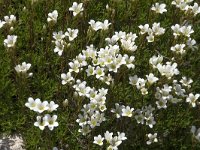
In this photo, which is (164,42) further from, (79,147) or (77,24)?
(79,147)

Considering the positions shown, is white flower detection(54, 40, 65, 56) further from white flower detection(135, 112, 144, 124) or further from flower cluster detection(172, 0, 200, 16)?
flower cluster detection(172, 0, 200, 16)

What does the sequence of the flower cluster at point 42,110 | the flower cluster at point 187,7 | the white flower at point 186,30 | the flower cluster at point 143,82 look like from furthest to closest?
the flower cluster at point 187,7
the white flower at point 186,30
the flower cluster at point 143,82
the flower cluster at point 42,110

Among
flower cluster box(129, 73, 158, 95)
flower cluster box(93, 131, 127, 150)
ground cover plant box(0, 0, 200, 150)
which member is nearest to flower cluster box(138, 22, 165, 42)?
ground cover plant box(0, 0, 200, 150)

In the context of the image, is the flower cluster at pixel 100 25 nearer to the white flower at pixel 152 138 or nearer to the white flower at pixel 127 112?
the white flower at pixel 127 112

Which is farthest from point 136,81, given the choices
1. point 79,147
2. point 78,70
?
point 79,147

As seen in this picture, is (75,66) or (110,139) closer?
(110,139)

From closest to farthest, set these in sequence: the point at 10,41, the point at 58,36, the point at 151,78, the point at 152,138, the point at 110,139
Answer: the point at 110,139
the point at 151,78
the point at 10,41
the point at 152,138
the point at 58,36

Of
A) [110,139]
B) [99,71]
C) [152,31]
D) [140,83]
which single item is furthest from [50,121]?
[152,31]

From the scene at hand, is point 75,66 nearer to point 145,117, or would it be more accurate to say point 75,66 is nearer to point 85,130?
point 85,130

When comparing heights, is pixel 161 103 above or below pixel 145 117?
above

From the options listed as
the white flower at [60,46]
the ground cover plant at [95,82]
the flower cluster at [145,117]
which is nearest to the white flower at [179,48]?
the ground cover plant at [95,82]
